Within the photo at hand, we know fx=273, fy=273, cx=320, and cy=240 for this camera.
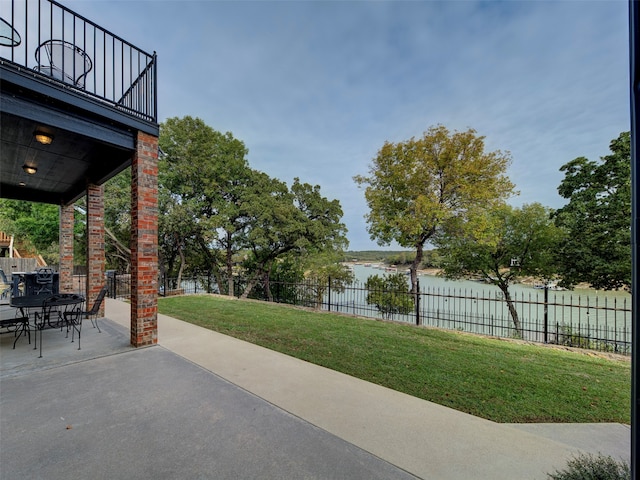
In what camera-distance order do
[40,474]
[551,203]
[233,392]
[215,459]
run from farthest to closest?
1. [551,203]
2. [233,392]
3. [215,459]
4. [40,474]

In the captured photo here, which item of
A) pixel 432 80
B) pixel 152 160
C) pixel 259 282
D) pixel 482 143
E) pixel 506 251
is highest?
pixel 432 80

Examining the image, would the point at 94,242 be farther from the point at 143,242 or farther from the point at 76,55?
the point at 76,55

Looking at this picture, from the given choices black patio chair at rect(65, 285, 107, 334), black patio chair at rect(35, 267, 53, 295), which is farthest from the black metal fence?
black patio chair at rect(65, 285, 107, 334)

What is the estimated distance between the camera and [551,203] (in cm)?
1040

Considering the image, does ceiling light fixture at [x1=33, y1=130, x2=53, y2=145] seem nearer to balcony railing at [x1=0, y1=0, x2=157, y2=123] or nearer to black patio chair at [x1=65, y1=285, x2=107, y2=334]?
balcony railing at [x1=0, y1=0, x2=157, y2=123]

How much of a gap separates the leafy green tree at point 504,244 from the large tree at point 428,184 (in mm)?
670

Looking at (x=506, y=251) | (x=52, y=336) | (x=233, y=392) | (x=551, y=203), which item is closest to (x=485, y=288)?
(x=506, y=251)

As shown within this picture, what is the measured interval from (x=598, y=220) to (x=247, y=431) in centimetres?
1181

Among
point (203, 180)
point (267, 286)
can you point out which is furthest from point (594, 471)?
point (203, 180)

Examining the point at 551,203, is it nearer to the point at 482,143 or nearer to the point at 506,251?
the point at 506,251

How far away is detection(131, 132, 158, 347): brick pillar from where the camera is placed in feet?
Answer: 14.7

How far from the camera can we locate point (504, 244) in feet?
36.1

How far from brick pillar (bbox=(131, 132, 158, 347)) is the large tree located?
8958 millimetres

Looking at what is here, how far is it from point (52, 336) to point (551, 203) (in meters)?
15.2
